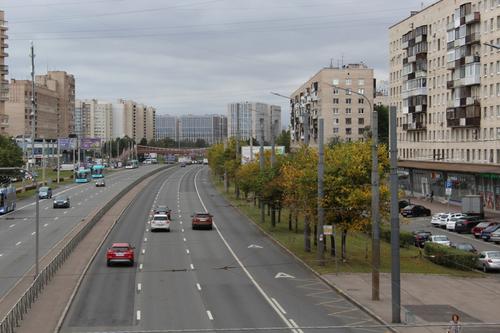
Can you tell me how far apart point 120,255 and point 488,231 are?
31.7 m

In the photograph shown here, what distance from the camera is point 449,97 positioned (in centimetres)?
9562

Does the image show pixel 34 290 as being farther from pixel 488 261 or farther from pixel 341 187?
pixel 488 261

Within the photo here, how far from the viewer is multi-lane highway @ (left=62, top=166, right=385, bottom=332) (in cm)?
2756

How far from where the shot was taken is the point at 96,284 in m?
36.6

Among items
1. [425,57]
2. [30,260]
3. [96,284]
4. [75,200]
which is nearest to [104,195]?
[75,200]

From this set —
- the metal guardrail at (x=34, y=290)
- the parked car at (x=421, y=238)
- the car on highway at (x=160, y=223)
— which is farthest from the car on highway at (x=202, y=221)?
the parked car at (x=421, y=238)

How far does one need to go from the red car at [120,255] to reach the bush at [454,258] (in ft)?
58.2

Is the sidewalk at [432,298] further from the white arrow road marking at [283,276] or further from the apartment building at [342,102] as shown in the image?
the apartment building at [342,102]

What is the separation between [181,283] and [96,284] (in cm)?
394

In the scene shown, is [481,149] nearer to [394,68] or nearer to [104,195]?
[394,68]

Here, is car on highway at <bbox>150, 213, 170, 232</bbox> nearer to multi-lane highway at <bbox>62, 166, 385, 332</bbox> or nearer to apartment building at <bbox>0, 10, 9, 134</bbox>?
multi-lane highway at <bbox>62, 166, 385, 332</bbox>

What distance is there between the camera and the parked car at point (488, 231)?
200 ft

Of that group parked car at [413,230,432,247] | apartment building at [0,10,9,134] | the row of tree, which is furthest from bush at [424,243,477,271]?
apartment building at [0,10,9,134]

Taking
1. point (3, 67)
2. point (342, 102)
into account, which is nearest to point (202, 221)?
point (342, 102)
